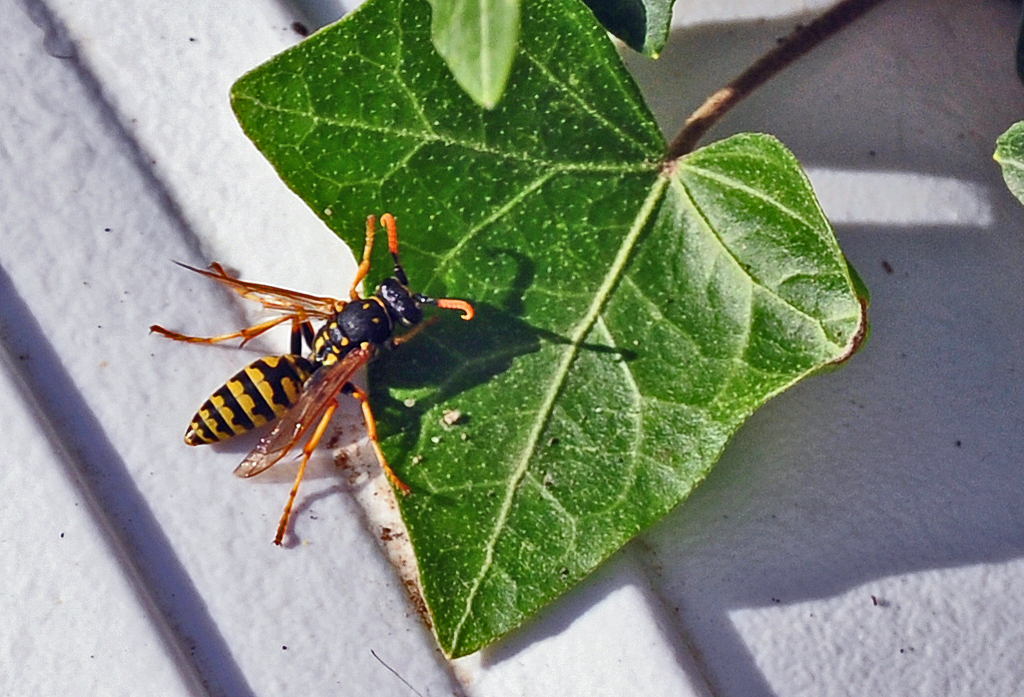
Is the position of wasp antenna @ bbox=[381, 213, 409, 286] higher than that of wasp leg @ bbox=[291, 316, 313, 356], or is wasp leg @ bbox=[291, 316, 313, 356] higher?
wasp antenna @ bbox=[381, 213, 409, 286]

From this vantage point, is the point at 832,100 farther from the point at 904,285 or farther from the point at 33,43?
the point at 33,43

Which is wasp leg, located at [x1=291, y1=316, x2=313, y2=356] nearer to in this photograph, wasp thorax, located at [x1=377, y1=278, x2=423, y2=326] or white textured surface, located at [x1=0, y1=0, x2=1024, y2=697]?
white textured surface, located at [x1=0, y1=0, x2=1024, y2=697]

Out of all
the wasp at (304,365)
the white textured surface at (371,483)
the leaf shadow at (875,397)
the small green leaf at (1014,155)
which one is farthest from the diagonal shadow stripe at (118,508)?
the small green leaf at (1014,155)

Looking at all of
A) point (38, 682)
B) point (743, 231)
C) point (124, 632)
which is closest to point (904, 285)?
point (743, 231)

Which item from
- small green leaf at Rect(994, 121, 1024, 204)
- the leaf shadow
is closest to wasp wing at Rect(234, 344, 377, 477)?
the leaf shadow

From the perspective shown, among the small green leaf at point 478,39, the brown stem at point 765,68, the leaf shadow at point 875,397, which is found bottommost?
the leaf shadow at point 875,397

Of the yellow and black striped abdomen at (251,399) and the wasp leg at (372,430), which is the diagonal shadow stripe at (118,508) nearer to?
the yellow and black striped abdomen at (251,399)

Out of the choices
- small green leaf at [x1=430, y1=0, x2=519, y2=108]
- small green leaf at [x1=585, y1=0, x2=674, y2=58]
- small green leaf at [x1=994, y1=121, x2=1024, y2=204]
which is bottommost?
small green leaf at [x1=994, y1=121, x2=1024, y2=204]

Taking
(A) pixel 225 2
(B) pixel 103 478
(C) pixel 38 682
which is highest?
(A) pixel 225 2
